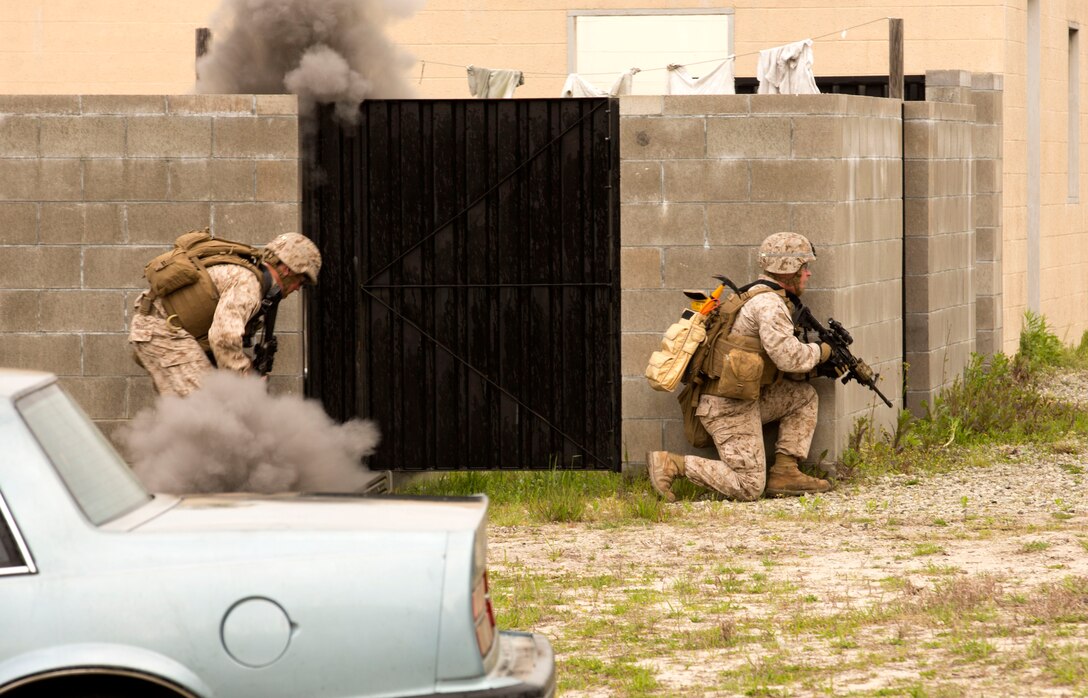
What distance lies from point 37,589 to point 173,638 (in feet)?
1.10

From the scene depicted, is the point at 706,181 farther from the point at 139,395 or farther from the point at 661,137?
the point at 139,395

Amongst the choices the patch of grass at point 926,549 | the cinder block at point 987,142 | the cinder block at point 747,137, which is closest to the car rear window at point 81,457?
the patch of grass at point 926,549

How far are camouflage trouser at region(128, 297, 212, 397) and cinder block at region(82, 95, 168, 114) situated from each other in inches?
60.4

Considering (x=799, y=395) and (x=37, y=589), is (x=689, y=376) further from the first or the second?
(x=37, y=589)

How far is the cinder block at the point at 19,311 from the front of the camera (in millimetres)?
9555

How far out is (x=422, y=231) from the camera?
9.58 m

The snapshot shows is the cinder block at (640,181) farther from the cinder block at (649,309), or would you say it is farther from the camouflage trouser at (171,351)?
the camouflage trouser at (171,351)

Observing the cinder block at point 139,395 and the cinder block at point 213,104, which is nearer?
the cinder block at point 213,104

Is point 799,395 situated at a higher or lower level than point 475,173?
lower

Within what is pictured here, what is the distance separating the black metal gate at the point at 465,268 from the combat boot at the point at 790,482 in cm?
122

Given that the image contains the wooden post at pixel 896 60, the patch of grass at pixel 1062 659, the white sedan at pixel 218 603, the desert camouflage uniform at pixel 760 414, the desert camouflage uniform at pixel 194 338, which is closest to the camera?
the white sedan at pixel 218 603

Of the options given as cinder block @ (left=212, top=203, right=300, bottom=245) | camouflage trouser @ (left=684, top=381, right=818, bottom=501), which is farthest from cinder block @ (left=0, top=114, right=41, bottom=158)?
camouflage trouser @ (left=684, top=381, right=818, bottom=501)

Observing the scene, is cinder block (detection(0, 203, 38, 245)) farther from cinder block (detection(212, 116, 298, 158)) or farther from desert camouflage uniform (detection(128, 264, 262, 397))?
desert camouflage uniform (detection(128, 264, 262, 397))

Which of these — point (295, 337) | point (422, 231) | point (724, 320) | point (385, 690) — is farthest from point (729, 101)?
point (385, 690)
